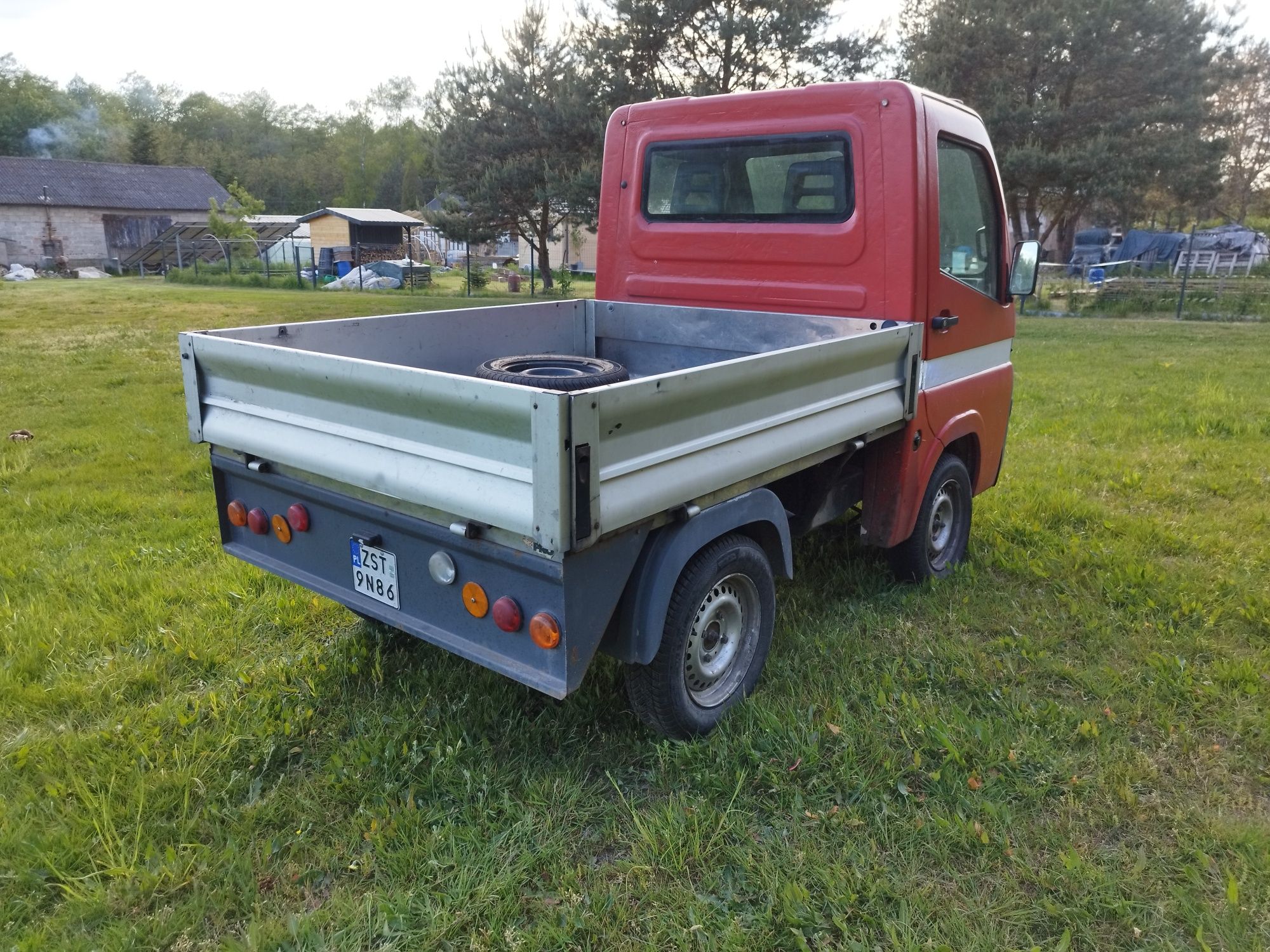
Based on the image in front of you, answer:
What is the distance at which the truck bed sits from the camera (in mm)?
2275

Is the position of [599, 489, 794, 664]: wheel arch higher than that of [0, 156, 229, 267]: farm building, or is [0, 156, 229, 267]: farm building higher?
→ [0, 156, 229, 267]: farm building

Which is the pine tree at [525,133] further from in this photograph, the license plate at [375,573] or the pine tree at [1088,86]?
the license plate at [375,573]

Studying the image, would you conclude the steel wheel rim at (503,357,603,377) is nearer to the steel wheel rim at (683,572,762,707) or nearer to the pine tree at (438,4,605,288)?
the steel wheel rim at (683,572,762,707)

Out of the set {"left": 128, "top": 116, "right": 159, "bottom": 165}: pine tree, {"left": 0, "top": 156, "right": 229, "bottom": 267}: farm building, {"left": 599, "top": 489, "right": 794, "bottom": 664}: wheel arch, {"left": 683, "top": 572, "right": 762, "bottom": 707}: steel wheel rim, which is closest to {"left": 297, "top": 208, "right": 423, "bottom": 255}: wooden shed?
{"left": 0, "top": 156, "right": 229, "bottom": 267}: farm building

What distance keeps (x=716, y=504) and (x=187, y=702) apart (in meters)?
2.09

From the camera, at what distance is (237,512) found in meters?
3.36

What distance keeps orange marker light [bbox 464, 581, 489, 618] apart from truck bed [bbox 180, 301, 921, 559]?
0.69 ft

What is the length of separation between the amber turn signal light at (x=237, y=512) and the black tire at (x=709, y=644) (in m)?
1.55

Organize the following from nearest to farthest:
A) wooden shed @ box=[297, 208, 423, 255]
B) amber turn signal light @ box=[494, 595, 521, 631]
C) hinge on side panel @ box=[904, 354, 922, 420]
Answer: amber turn signal light @ box=[494, 595, 521, 631], hinge on side panel @ box=[904, 354, 922, 420], wooden shed @ box=[297, 208, 423, 255]

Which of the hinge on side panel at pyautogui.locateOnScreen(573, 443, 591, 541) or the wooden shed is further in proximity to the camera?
the wooden shed

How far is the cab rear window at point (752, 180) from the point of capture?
→ 12.7ft

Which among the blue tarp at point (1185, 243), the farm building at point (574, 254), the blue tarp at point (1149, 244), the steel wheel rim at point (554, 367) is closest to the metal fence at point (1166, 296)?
the blue tarp at point (1149, 244)

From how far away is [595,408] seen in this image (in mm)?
2240

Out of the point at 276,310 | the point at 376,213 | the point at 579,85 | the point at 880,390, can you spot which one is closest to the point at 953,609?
the point at 880,390
